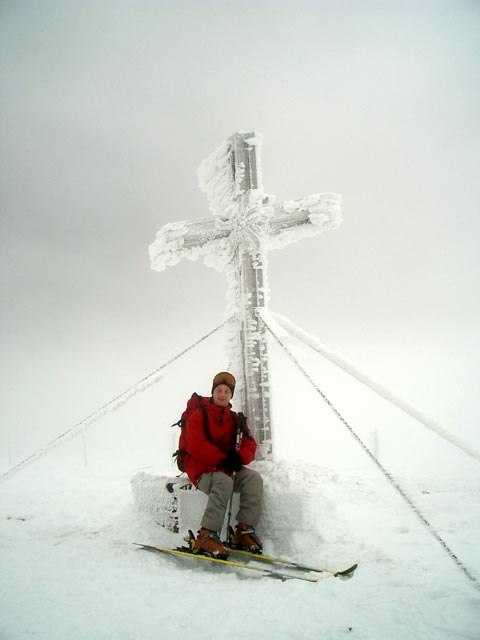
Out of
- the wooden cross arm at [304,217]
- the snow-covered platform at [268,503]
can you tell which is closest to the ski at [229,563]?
the snow-covered platform at [268,503]

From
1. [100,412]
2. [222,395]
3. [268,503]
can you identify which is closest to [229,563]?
[268,503]

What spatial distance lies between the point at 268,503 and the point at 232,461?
53cm

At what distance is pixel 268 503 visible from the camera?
3.28m

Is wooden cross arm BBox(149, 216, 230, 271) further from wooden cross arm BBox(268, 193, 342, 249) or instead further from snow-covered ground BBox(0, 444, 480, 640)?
snow-covered ground BBox(0, 444, 480, 640)

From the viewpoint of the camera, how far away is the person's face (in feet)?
11.2

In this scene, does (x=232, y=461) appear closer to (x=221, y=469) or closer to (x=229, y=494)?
(x=221, y=469)

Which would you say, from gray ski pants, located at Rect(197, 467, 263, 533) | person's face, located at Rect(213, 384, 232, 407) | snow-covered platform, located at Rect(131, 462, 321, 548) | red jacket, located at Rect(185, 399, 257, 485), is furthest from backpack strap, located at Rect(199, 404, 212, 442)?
snow-covered platform, located at Rect(131, 462, 321, 548)

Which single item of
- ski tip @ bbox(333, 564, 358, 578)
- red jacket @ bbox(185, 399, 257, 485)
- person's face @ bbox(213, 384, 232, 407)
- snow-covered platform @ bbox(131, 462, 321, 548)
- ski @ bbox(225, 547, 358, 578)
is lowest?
ski @ bbox(225, 547, 358, 578)

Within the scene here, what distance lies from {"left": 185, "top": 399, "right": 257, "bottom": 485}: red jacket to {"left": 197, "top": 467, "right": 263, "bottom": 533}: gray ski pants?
97 mm

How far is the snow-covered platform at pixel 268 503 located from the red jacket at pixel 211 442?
0.34 metres

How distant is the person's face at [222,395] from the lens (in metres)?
3.41

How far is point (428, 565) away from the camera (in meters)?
2.61

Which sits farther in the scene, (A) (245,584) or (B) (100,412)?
(B) (100,412)

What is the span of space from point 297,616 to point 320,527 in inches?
54.2
